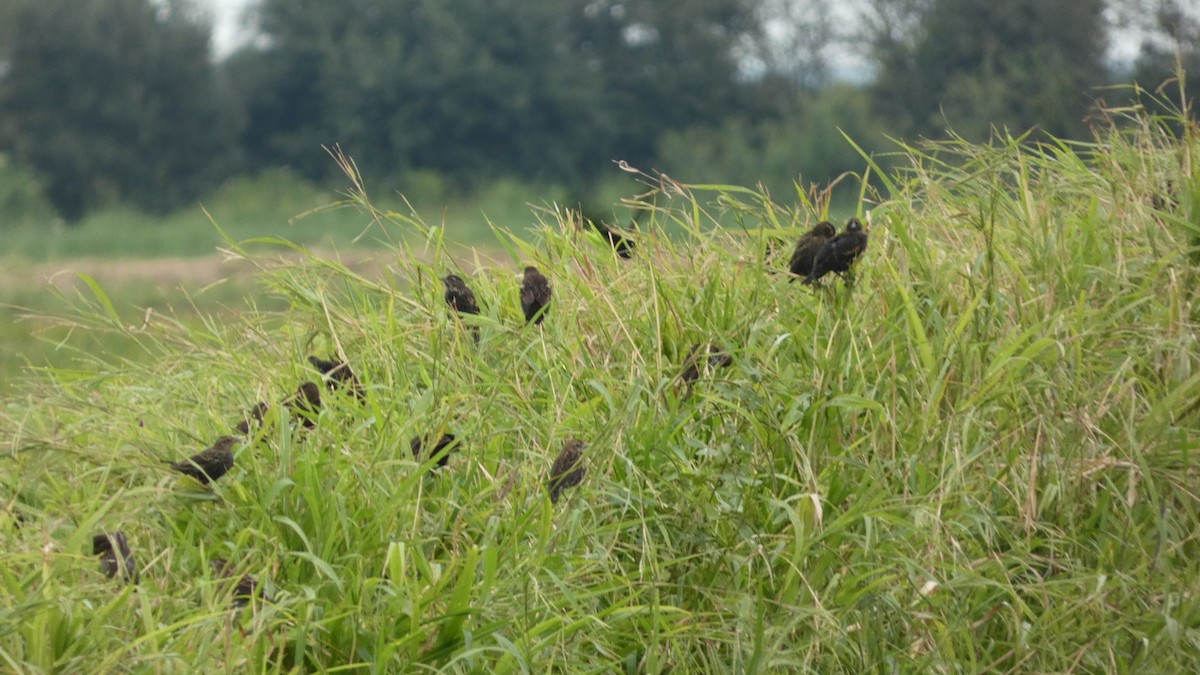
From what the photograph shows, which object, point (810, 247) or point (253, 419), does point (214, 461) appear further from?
point (810, 247)

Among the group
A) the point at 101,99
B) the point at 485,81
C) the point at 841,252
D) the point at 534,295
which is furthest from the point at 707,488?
the point at 485,81

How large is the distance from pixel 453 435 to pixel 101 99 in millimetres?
39205

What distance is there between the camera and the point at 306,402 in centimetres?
209

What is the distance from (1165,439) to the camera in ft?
6.63

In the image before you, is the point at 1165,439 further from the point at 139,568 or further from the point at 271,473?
the point at 139,568

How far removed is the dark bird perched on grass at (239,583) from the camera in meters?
1.67

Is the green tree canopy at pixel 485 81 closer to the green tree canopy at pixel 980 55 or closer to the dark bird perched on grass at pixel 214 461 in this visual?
the green tree canopy at pixel 980 55

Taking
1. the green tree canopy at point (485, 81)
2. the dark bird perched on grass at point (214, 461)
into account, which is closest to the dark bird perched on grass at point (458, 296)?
the dark bird perched on grass at point (214, 461)

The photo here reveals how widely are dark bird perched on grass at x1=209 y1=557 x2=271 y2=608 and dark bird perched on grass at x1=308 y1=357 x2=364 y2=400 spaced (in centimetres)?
50

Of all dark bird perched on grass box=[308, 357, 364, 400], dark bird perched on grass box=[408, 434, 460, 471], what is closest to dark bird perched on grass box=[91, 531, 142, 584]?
dark bird perched on grass box=[408, 434, 460, 471]

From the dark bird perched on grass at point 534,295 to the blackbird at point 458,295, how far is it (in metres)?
0.11

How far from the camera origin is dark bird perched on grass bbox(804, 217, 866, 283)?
6.49 ft

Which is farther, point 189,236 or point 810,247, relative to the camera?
point 189,236

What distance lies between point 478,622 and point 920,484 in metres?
0.68
